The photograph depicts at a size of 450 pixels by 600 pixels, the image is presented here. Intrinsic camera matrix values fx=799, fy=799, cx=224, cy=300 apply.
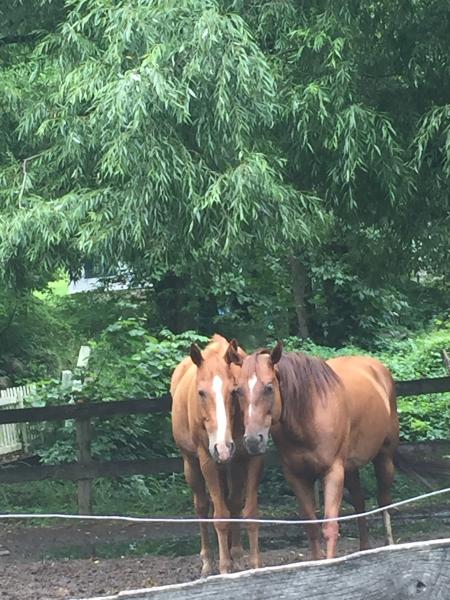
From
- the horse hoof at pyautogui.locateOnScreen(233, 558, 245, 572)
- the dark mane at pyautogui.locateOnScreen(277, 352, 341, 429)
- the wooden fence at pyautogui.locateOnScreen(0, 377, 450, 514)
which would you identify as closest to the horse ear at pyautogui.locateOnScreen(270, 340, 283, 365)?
the dark mane at pyautogui.locateOnScreen(277, 352, 341, 429)

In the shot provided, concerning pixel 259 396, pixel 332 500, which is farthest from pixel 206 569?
pixel 259 396

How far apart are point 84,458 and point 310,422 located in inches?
127

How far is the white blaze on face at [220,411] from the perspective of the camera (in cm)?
478

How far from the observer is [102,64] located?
4.75 meters

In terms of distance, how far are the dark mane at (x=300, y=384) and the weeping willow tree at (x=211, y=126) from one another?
0.80 meters

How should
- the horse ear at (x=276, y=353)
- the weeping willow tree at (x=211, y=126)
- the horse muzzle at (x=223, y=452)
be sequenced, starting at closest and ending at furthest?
the weeping willow tree at (x=211, y=126) < the horse muzzle at (x=223, y=452) < the horse ear at (x=276, y=353)

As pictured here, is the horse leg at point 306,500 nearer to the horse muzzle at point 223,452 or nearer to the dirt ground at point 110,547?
the horse muzzle at point 223,452

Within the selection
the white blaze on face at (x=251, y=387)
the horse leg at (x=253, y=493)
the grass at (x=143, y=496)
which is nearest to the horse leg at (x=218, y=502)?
the horse leg at (x=253, y=493)

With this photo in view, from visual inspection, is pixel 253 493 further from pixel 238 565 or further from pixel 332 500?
pixel 238 565

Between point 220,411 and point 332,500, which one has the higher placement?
point 220,411

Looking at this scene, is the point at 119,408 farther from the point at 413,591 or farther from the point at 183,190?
the point at 413,591

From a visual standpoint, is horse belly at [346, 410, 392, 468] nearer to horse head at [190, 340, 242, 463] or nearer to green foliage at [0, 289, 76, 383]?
horse head at [190, 340, 242, 463]

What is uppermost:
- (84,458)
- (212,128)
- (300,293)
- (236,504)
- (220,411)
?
(212,128)

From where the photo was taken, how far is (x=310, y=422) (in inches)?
205
